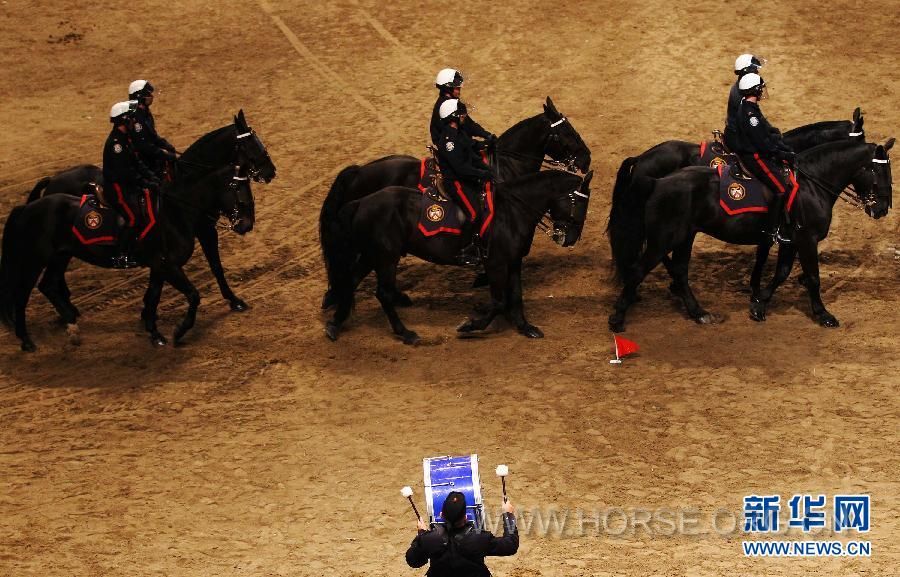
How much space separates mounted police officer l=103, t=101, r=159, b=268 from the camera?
16.9 metres

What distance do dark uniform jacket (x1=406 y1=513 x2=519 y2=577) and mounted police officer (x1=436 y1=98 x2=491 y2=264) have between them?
24.0 feet

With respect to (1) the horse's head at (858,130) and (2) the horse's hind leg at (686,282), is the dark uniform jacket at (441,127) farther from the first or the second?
(1) the horse's head at (858,130)

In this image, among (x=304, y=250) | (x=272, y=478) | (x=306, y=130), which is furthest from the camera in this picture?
(x=306, y=130)

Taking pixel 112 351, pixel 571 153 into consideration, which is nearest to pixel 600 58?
pixel 571 153

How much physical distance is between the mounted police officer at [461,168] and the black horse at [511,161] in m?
1.33

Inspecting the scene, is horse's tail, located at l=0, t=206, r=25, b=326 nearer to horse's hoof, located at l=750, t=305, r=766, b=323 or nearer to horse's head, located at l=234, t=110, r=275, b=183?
horse's head, located at l=234, t=110, r=275, b=183

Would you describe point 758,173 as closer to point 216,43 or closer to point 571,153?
point 571,153


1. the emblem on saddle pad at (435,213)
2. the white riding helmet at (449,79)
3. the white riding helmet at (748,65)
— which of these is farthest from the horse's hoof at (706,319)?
the white riding helmet at (449,79)

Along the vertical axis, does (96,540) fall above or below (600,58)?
below

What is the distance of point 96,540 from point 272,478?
6.60ft

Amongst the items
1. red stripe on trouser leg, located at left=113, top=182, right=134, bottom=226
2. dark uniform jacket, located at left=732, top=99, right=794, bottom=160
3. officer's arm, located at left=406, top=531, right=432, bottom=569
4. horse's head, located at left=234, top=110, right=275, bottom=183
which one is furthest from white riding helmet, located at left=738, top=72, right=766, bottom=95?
officer's arm, located at left=406, top=531, right=432, bottom=569

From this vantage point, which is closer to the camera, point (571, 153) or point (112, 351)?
point (112, 351)

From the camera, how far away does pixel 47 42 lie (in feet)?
88.7

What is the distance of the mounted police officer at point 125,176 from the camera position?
16.9m
